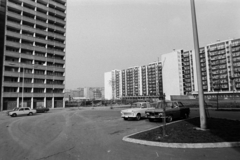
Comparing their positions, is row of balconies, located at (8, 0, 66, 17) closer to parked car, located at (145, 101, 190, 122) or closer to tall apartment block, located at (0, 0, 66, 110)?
tall apartment block, located at (0, 0, 66, 110)

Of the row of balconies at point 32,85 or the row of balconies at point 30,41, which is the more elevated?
the row of balconies at point 30,41

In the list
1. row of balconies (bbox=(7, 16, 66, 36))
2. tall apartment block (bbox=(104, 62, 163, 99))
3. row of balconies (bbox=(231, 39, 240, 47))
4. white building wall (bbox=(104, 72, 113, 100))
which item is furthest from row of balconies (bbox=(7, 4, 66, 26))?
white building wall (bbox=(104, 72, 113, 100))

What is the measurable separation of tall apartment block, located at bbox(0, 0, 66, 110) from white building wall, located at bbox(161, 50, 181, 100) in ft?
173

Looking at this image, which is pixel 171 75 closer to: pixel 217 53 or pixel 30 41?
pixel 217 53

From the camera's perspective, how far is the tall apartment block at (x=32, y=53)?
4931cm

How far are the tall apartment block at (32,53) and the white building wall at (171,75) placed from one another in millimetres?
52807

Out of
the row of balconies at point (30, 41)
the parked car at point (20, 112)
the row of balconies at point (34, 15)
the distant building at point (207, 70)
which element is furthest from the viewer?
the distant building at point (207, 70)

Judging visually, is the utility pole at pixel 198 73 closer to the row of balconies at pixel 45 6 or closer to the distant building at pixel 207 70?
the row of balconies at pixel 45 6

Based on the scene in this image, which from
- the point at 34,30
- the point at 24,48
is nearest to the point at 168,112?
the point at 24,48

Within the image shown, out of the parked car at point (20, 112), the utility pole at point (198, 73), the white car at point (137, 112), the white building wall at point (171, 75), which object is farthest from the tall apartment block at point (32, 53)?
the white building wall at point (171, 75)

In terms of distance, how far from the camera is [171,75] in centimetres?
9181

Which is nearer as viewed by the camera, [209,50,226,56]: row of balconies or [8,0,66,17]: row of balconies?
[8,0,66,17]: row of balconies

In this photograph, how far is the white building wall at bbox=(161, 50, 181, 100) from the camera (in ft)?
292

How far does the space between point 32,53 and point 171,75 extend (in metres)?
66.3
